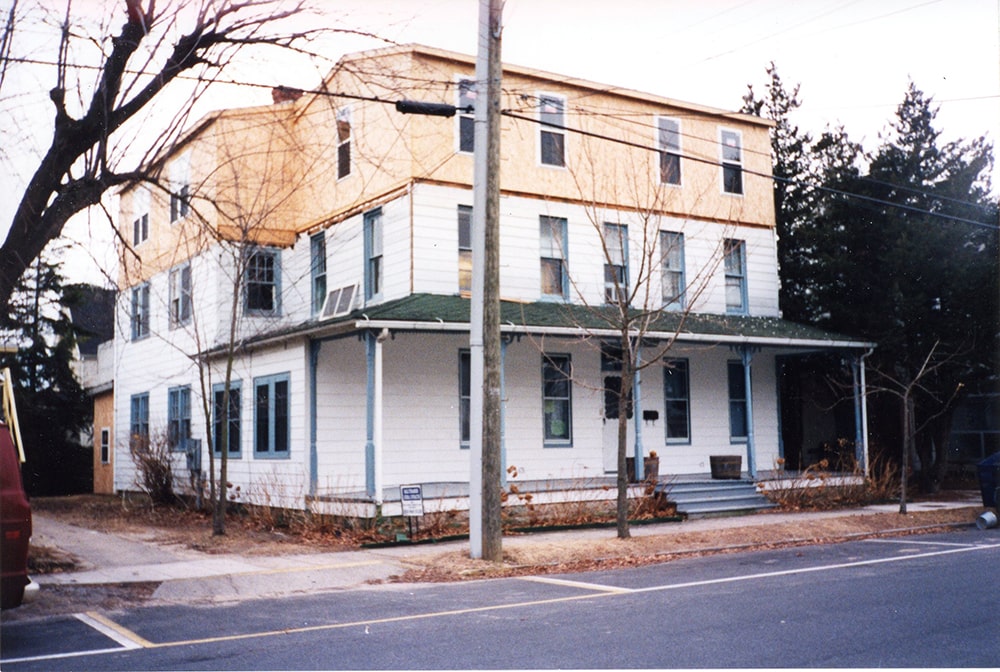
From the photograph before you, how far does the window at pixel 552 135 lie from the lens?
21.8 metres

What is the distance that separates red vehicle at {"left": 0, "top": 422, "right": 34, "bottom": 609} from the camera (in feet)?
26.6

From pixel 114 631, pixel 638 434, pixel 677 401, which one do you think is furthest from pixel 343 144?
pixel 114 631

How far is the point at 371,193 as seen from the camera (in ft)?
69.6

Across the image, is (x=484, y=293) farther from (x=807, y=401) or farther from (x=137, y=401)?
(x=137, y=401)

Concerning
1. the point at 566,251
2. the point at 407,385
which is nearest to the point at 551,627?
the point at 407,385

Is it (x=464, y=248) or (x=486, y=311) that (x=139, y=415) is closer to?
(x=464, y=248)

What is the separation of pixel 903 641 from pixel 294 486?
13872 mm

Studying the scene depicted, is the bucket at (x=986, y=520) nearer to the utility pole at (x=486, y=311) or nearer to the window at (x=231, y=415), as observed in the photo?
the utility pole at (x=486, y=311)

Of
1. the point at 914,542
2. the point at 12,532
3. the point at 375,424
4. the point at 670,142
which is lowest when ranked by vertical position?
the point at 914,542

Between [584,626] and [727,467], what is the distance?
527 inches

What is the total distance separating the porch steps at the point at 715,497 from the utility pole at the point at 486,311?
687 centimetres

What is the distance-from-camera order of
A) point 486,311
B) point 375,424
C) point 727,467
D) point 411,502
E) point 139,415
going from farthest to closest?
point 139,415 < point 727,467 < point 375,424 < point 411,502 < point 486,311

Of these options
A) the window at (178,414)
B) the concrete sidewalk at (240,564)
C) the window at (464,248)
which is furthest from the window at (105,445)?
the window at (464,248)

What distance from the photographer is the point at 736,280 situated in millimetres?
24625
